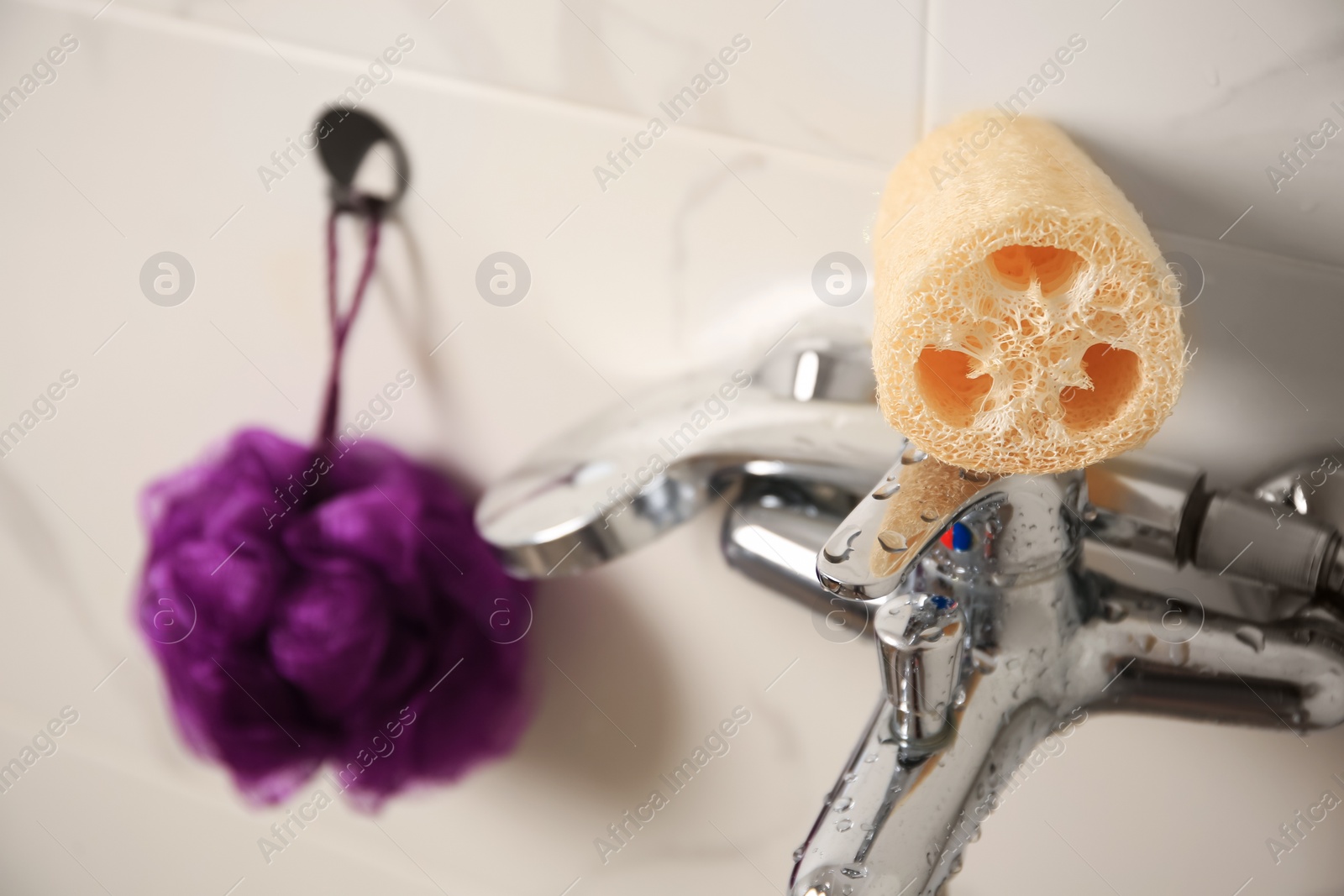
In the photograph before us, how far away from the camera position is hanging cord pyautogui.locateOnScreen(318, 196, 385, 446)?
489mm

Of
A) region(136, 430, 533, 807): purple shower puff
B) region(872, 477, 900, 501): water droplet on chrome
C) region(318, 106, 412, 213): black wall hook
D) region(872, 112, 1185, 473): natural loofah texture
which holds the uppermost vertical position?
region(318, 106, 412, 213): black wall hook

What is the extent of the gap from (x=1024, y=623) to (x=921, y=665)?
4cm

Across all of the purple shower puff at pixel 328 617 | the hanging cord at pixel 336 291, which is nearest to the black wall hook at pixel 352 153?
the hanging cord at pixel 336 291

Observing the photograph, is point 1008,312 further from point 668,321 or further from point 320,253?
point 320,253

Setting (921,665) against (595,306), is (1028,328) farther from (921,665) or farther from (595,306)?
(595,306)

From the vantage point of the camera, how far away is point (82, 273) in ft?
1.91

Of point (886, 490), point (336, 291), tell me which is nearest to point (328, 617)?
point (336, 291)

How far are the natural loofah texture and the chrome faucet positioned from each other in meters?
0.03

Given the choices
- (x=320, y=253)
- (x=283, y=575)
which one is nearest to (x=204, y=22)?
(x=320, y=253)

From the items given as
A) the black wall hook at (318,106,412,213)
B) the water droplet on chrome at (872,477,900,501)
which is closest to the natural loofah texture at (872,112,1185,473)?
the water droplet on chrome at (872,477,900,501)

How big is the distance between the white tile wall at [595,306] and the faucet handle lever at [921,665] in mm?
121

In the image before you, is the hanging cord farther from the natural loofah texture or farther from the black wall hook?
the natural loofah texture

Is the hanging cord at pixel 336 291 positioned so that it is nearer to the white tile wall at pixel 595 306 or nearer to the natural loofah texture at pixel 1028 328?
the white tile wall at pixel 595 306

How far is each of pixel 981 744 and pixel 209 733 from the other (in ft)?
1.17
